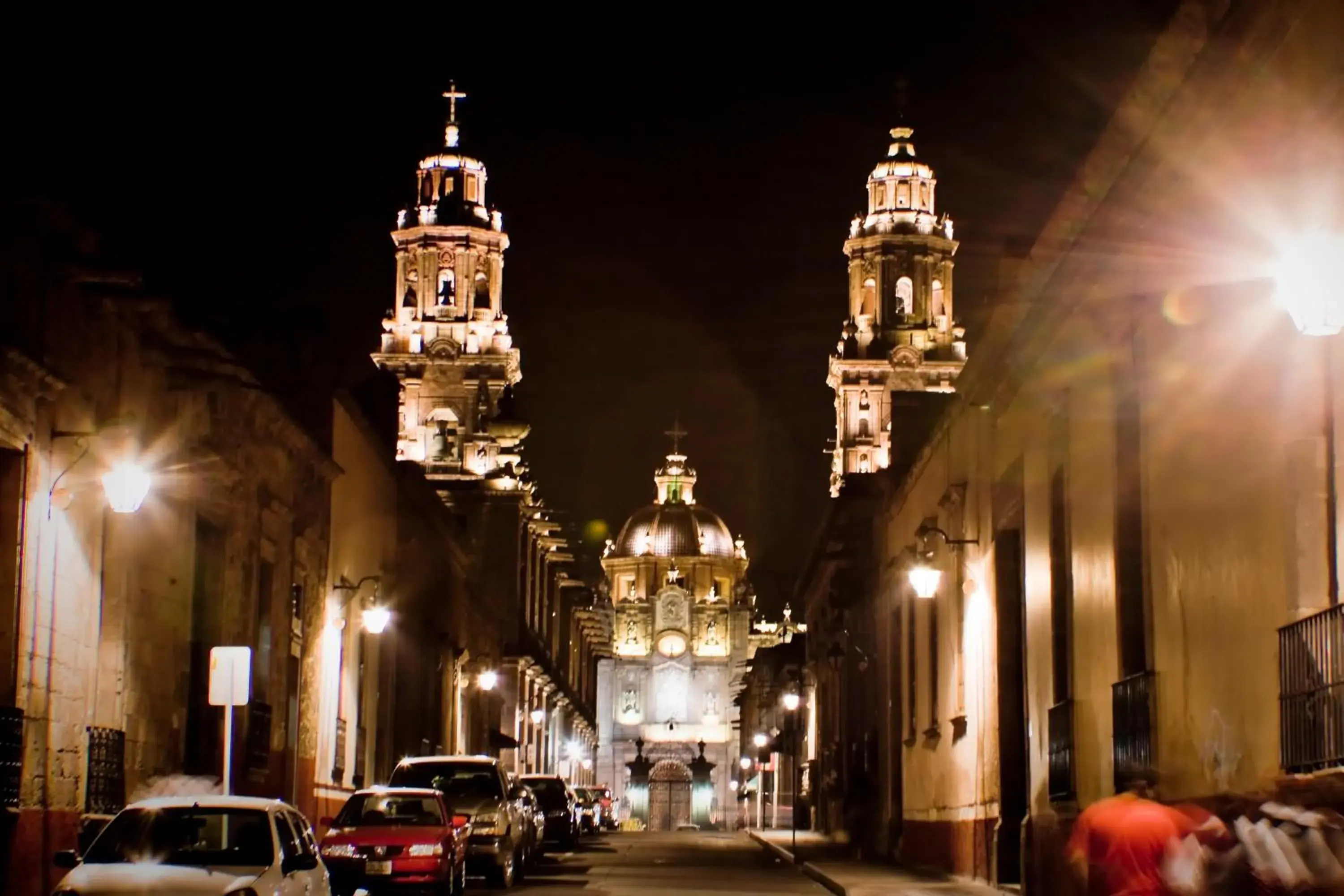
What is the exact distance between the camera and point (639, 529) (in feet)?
591

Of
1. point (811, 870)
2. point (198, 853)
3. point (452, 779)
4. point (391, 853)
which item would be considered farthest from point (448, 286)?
point (198, 853)

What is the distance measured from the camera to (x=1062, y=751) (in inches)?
771

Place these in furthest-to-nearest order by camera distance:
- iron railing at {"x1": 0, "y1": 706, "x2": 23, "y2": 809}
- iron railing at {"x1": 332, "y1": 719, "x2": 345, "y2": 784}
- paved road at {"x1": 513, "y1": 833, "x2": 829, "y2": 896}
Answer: iron railing at {"x1": 332, "y1": 719, "x2": 345, "y2": 784}
paved road at {"x1": 513, "y1": 833, "x2": 829, "y2": 896}
iron railing at {"x1": 0, "y1": 706, "x2": 23, "y2": 809}

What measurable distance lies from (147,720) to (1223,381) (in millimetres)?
12341

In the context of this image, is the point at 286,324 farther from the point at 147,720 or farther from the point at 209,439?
the point at 147,720

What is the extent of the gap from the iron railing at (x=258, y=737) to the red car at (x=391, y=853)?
12.4 ft

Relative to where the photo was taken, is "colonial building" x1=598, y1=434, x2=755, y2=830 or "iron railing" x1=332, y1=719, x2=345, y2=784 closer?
"iron railing" x1=332, y1=719, x2=345, y2=784

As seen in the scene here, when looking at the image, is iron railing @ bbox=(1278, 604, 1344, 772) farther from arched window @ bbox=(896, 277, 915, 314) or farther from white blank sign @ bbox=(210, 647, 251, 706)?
arched window @ bbox=(896, 277, 915, 314)

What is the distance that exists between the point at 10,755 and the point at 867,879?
14.5 m

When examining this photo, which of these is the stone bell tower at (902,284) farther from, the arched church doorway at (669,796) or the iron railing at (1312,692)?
the iron railing at (1312,692)

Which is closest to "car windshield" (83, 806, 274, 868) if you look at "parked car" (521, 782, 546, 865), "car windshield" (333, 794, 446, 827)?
"car windshield" (333, 794, 446, 827)

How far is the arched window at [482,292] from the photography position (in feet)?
300

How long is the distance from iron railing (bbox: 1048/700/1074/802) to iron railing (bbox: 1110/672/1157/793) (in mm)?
1557

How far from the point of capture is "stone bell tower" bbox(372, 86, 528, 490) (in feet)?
296
